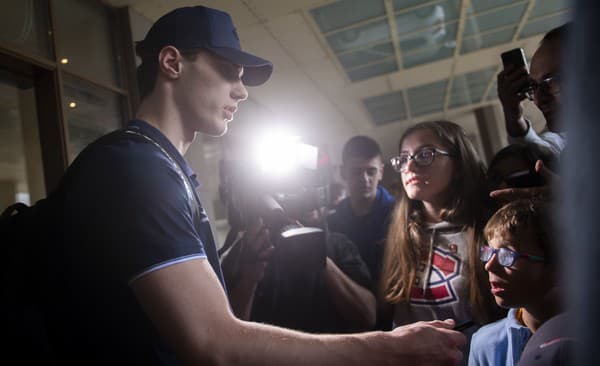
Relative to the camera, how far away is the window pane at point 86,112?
2365 millimetres

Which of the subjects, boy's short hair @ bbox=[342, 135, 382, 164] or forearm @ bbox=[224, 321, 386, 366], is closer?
forearm @ bbox=[224, 321, 386, 366]

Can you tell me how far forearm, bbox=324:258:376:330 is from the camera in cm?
147

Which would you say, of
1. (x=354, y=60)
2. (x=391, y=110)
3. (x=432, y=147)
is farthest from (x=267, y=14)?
(x=391, y=110)

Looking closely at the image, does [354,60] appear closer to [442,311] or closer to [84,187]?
[442,311]

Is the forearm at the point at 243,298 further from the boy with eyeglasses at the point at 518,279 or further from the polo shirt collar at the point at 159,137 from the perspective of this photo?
the boy with eyeglasses at the point at 518,279

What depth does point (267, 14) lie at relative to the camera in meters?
3.24

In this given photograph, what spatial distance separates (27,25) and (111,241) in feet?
6.71

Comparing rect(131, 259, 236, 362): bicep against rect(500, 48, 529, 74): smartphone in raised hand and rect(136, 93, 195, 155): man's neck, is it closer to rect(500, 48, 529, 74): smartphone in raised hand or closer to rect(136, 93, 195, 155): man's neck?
rect(136, 93, 195, 155): man's neck

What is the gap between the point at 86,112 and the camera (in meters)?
2.51

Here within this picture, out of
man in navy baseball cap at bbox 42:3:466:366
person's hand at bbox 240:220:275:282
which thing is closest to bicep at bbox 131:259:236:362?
man in navy baseball cap at bbox 42:3:466:366

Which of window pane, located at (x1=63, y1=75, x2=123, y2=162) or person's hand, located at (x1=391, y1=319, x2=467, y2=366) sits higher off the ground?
window pane, located at (x1=63, y1=75, x2=123, y2=162)

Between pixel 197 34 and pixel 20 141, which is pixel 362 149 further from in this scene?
pixel 20 141

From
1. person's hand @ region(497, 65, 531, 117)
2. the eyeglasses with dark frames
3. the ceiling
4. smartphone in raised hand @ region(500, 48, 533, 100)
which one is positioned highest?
the ceiling

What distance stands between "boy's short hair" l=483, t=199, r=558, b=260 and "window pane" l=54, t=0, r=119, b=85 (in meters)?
2.36
